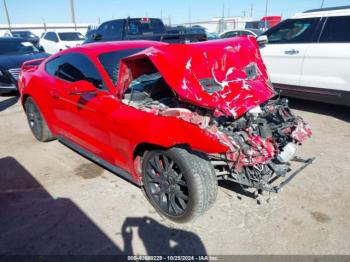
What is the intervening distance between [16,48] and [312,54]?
8.25m

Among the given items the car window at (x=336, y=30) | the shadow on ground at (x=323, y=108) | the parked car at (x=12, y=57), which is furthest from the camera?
the parked car at (x=12, y=57)

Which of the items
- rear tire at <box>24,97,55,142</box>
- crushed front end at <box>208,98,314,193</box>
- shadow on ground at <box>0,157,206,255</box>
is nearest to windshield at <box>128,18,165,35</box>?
rear tire at <box>24,97,55,142</box>

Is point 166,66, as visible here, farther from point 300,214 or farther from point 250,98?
point 300,214

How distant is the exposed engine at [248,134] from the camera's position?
2721 mm

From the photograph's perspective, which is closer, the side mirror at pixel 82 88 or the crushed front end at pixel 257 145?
the crushed front end at pixel 257 145

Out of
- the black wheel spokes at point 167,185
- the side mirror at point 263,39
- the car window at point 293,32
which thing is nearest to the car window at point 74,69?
the black wheel spokes at point 167,185

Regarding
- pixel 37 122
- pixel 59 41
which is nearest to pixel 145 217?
pixel 37 122

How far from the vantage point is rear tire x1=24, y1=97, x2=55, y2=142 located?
4859 millimetres

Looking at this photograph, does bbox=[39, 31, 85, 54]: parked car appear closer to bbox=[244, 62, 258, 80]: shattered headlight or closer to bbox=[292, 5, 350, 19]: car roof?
bbox=[292, 5, 350, 19]: car roof

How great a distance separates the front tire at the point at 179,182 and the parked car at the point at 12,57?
6839 mm

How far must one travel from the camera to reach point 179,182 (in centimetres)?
286

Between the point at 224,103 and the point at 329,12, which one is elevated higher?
the point at 329,12

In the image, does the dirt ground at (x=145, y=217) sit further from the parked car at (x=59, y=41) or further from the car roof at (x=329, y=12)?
the parked car at (x=59, y=41)

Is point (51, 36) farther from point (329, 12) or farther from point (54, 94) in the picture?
point (329, 12)
